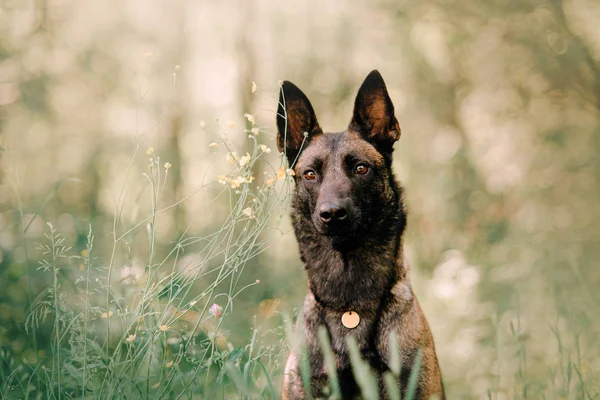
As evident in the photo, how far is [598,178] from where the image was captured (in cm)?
910

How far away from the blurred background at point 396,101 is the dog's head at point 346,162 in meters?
3.23

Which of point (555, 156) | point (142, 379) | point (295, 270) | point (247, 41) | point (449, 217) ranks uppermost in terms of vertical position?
point (247, 41)

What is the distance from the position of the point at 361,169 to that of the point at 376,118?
17.9 inches

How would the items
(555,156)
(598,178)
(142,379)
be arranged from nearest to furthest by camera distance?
(142,379), (598,178), (555,156)

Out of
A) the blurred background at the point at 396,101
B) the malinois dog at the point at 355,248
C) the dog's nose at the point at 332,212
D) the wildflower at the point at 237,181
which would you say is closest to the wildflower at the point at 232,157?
the wildflower at the point at 237,181

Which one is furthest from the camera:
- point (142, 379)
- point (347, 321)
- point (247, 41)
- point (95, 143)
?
point (95, 143)

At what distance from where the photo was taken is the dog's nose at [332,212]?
3295 millimetres

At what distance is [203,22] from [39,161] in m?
4.08

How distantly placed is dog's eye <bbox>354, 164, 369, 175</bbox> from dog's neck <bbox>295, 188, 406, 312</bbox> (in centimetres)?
31

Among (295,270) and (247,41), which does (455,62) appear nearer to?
(247,41)

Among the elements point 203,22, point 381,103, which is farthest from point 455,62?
point 381,103

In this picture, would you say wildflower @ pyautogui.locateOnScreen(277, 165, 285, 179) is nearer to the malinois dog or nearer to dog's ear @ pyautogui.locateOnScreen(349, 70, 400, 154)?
the malinois dog

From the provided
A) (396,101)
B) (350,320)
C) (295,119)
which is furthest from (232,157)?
(396,101)

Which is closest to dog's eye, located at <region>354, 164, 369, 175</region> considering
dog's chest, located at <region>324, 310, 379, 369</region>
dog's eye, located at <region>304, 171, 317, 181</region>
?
dog's eye, located at <region>304, 171, 317, 181</region>
